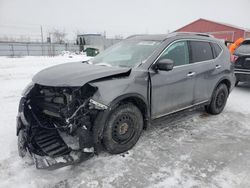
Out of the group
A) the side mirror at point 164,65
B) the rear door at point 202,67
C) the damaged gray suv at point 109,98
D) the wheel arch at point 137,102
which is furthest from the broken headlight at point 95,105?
the rear door at point 202,67

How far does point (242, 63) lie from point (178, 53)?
13.5 feet

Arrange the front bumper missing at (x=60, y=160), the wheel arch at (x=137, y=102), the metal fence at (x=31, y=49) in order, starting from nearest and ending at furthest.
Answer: the front bumper missing at (x=60, y=160) → the wheel arch at (x=137, y=102) → the metal fence at (x=31, y=49)

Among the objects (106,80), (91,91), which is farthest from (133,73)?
(91,91)

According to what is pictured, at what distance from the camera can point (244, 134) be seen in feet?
13.1

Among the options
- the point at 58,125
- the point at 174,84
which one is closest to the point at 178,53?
the point at 174,84

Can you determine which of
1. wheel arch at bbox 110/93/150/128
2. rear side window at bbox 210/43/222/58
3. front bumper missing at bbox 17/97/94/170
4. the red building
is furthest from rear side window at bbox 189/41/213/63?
the red building

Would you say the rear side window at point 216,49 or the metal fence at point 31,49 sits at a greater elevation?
the metal fence at point 31,49

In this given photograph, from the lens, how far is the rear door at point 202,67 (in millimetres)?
4031

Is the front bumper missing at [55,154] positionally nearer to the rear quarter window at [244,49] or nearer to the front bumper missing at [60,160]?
the front bumper missing at [60,160]

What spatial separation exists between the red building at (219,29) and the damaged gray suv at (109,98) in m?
23.5

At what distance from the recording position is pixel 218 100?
486cm

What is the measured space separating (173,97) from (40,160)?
7.40 ft

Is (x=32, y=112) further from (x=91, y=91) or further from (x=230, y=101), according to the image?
(x=230, y=101)

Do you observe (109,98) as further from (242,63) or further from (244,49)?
(244,49)
